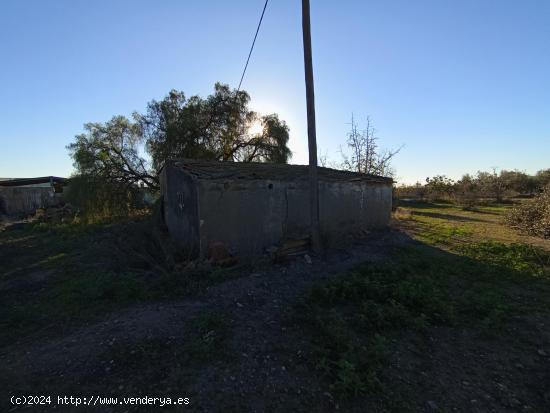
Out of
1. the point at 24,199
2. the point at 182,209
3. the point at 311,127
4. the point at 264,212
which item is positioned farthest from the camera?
the point at 24,199

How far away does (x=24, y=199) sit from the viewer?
2230cm

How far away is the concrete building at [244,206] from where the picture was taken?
6.97 meters

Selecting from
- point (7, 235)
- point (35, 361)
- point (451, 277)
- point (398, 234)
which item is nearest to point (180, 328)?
point (35, 361)

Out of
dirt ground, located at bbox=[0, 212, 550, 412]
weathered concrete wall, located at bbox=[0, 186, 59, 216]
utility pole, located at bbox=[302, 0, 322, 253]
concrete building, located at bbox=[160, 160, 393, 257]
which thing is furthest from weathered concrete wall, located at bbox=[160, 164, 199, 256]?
weathered concrete wall, located at bbox=[0, 186, 59, 216]

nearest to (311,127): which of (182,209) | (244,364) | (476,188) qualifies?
(182,209)

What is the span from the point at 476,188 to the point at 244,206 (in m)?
31.7

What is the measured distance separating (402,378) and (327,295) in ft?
6.65

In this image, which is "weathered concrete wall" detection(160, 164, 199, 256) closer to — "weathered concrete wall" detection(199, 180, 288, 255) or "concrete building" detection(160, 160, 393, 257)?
"concrete building" detection(160, 160, 393, 257)

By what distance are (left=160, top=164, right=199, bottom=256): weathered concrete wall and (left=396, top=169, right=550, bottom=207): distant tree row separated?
969 inches

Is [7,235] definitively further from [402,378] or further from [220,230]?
[402,378]

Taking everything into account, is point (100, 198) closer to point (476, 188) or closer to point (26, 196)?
point (26, 196)

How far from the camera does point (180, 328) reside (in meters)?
4.11

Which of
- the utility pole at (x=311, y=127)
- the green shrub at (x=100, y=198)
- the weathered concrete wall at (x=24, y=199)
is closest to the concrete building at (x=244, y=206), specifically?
the utility pole at (x=311, y=127)

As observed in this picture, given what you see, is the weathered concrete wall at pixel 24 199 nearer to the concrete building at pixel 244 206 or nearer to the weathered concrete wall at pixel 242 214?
the concrete building at pixel 244 206
